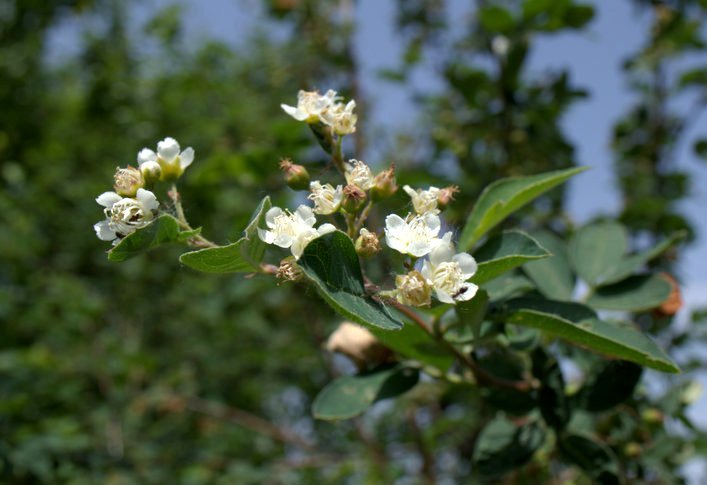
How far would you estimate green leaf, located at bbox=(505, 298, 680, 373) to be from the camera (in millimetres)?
846

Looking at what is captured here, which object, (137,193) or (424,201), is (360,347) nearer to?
(424,201)

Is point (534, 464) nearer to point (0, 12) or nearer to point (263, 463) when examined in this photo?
point (263, 463)

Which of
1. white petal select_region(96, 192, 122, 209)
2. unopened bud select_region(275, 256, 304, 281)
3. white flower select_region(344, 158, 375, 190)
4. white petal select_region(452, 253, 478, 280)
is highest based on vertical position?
white flower select_region(344, 158, 375, 190)

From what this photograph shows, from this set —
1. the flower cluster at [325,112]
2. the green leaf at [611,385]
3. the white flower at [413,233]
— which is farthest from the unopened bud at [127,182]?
the green leaf at [611,385]

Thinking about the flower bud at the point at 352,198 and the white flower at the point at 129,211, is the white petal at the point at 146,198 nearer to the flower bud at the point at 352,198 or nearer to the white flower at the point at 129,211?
the white flower at the point at 129,211

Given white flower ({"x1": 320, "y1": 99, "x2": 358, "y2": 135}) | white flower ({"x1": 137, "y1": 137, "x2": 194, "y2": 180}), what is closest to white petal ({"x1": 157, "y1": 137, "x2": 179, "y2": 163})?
white flower ({"x1": 137, "y1": 137, "x2": 194, "y2": 180})

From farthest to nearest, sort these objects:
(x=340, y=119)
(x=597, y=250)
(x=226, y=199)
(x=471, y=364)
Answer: (x=226, y=199)
(x=597, y=250)
(x=471, y=364)
(x=340, y=119)

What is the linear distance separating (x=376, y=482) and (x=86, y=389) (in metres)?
2.12

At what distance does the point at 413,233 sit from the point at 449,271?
2.7 inches

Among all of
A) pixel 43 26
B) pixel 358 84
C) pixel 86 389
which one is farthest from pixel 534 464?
pixel 43 26

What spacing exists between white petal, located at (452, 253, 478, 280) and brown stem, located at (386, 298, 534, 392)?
0.09 metres

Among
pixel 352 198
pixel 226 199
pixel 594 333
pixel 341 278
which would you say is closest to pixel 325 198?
pixel 352 198

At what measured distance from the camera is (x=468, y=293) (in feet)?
2.58

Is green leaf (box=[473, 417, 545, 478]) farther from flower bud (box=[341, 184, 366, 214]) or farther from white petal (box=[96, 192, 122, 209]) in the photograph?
white petal (box=[96, 192, 122, 209])
